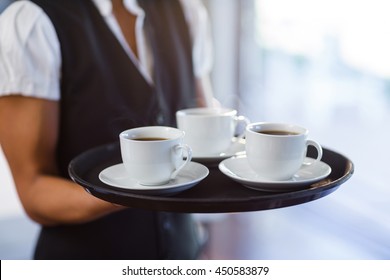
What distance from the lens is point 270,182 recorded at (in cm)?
56

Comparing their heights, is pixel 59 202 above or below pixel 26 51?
below

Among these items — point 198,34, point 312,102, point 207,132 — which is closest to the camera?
point 207,132

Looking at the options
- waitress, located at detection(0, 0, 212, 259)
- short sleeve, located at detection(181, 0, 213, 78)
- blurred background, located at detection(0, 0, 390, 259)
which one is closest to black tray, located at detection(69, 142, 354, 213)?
waitress, located at detection(0, 0, 212, 259)

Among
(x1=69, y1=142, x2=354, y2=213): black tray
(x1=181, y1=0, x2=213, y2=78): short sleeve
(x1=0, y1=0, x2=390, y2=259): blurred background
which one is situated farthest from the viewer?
(x1=0, y1=0, x2=390, y2=259): blurred background

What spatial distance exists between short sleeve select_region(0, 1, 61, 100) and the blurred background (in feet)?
2.40

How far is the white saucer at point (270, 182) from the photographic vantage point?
1.86ft

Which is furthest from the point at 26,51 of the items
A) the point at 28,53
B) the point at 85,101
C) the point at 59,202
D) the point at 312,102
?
the point at 312,102

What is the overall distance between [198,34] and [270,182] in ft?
1.81

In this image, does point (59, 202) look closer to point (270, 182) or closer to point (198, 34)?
point (270, 182)

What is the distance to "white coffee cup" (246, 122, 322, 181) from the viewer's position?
0.57 m

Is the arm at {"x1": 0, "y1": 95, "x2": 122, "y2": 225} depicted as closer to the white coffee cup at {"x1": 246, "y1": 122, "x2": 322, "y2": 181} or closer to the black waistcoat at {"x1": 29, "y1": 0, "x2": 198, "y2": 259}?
the black waistcoat at {"x1": 29, "y1": 0, "x2": 198, "y2": 259}

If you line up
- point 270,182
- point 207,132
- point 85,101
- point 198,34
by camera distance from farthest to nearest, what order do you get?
point 198,34 < point 85,101 < point 207,132 < point 270,182

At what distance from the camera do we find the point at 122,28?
0.90 m
